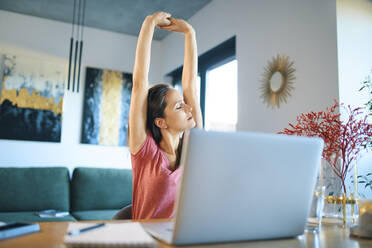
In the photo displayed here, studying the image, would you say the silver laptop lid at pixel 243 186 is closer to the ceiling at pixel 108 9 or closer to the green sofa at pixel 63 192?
the green sofa at pixel 63 192

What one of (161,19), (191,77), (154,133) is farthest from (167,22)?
(154,133)

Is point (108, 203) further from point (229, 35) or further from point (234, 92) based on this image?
point (229, 35)

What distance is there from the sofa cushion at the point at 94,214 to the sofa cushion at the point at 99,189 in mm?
92

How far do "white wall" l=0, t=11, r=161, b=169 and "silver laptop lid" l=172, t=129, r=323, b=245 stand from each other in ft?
11.8

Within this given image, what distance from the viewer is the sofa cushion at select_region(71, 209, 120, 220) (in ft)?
8.62

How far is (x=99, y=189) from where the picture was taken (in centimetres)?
307

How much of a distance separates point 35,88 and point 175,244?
12.6ft

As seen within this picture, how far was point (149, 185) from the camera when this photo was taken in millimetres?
1188

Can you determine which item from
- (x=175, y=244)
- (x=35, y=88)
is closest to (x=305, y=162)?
(x=175, y=244)

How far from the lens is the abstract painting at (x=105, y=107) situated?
13.7 feet

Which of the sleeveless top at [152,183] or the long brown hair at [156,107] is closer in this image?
the sleeveless top at [152,183]

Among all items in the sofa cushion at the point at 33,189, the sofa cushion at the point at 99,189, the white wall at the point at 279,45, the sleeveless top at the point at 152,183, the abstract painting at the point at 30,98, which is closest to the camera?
the sleeveless top at the point at 152,183

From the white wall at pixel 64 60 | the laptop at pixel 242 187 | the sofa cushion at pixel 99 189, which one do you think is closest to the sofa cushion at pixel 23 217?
the sofa cushion at pixel 99 189

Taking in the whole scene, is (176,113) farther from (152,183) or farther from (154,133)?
(152,183)
